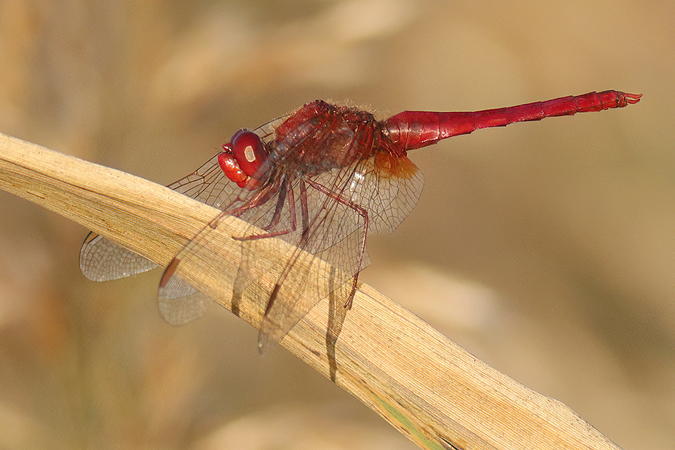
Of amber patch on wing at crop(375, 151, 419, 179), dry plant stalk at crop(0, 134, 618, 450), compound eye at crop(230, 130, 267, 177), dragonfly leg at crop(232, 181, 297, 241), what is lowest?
dry plant stalk at crop(0, 134, 618, 450)

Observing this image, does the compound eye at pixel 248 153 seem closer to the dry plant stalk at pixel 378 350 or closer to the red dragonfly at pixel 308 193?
the red dragonfly at pixel 308 193

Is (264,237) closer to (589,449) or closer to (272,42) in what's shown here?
(589,449)

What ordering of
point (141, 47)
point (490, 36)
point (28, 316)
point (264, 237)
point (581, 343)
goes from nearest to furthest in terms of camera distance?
point (264, 237), point (28, 316), point (141, 47), point (581, 343), point (490, 36)

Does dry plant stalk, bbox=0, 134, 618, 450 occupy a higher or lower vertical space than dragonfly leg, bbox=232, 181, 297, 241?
lower

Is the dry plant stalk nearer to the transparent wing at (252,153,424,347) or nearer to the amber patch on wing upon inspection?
the transparent wing at (252,153,424,347)

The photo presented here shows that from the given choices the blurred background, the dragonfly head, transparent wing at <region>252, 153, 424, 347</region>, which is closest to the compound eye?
the dragonfly head

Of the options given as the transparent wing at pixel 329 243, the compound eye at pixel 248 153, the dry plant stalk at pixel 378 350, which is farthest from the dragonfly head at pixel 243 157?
the dry plant stalk at pixel 378 350

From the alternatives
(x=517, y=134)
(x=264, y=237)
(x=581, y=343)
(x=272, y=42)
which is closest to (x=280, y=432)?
(x=264, y=237)

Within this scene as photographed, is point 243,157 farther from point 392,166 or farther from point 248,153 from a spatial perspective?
point 392,166
